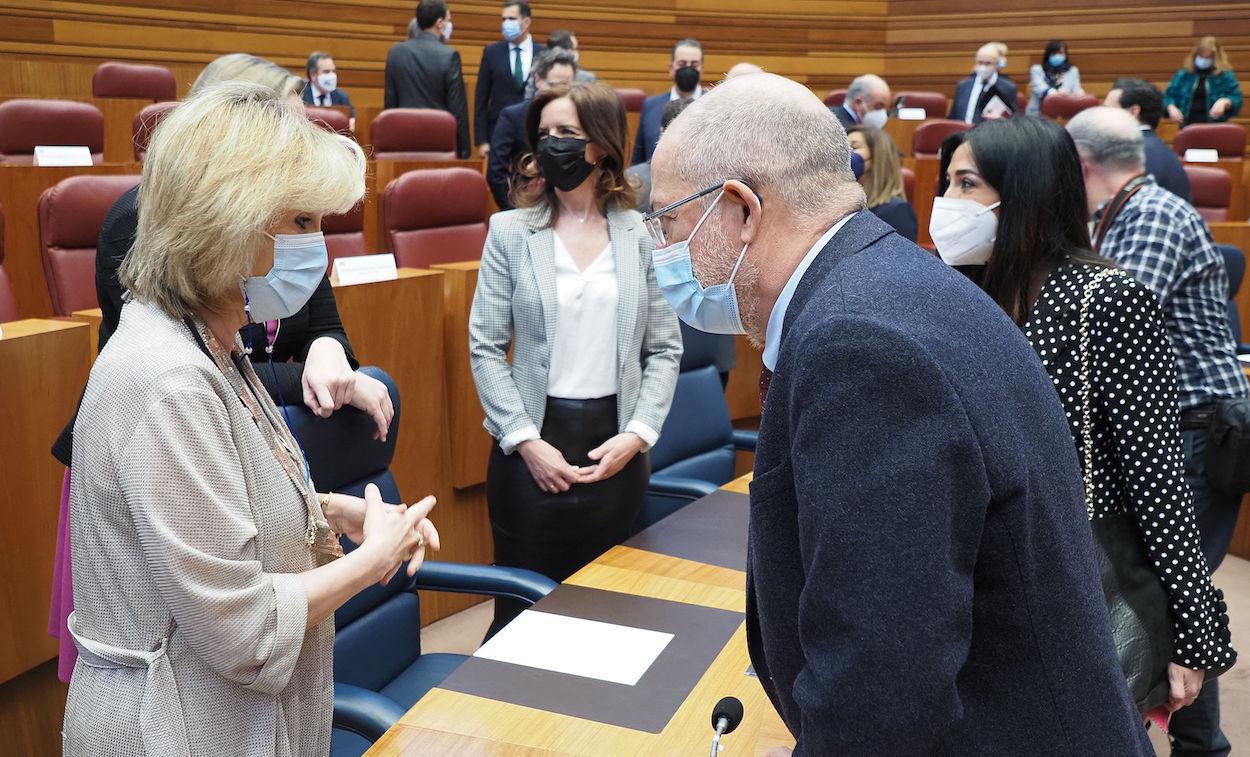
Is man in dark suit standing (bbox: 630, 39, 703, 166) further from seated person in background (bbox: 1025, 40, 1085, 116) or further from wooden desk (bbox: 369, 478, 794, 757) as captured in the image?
seated person in background (bbox: 1025, 40, 1085, 116)

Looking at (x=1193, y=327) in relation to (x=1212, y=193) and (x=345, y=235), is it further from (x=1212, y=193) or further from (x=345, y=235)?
(x=1212, y=193)

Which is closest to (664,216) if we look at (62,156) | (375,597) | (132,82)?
(375,597)

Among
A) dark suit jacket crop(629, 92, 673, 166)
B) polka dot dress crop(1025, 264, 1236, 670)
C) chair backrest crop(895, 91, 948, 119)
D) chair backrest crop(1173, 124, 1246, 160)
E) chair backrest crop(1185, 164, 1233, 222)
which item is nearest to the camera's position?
polka dot dress crop(1025, 264, 1236, 670)

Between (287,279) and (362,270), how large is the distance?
3.82 ft

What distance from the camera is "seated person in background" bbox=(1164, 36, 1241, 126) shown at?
8.18 metres

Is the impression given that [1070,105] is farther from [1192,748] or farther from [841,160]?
[841,160]

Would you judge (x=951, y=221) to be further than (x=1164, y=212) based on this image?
No

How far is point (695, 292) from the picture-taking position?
1.07 metres

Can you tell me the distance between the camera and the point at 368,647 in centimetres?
178

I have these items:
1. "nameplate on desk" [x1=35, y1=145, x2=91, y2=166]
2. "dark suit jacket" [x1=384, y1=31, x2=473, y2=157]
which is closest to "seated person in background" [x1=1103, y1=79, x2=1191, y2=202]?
"dark suit jacket" [x1=384, y1=31, x2=473, y2=157]

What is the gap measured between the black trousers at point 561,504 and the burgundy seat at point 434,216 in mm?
1524

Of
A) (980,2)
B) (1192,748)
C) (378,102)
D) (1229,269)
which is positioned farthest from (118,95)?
(980,2)

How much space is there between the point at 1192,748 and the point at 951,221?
1165mm

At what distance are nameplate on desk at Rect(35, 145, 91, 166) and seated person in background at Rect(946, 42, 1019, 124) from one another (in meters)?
6.19
